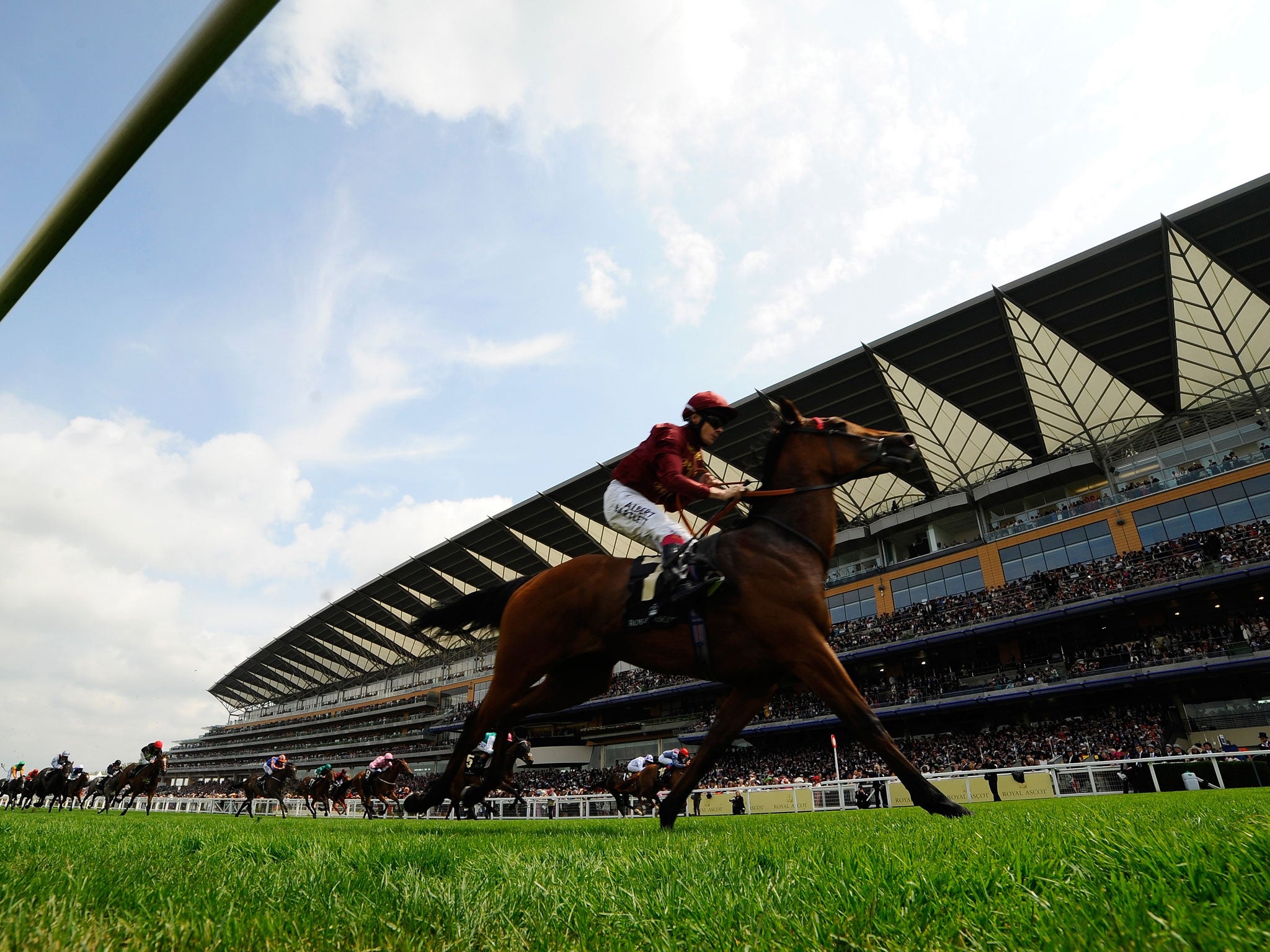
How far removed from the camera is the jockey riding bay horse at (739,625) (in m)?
4.53

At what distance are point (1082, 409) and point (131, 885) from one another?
38.9 metres

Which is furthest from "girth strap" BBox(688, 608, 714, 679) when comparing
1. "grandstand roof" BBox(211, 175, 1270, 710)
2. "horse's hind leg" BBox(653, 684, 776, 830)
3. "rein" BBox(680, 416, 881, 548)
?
"grandstand roof" BBox(211, 175, 1270, 710)

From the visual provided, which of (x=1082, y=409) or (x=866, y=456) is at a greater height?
(x=1082, y=409)

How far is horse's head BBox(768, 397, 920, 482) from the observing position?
5543mm

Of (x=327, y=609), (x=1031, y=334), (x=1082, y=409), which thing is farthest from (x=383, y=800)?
(x=327, y=609)

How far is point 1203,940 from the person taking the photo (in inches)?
41.1

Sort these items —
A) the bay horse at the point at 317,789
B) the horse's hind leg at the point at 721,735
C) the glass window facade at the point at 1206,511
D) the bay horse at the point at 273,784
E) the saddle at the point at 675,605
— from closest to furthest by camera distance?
the saddle at the point at 675,605 < the horse's hind leg at the point at 721,735 < the bay horse at the point at 273,784 < the bay horse at the point at 317,789 < the glass window facade at the point at 1206,511

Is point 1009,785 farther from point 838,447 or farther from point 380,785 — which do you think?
point 380,785

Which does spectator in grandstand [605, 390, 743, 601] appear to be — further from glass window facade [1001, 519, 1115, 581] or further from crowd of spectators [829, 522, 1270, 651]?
glass window facade [1001, 519, 1115, 581]

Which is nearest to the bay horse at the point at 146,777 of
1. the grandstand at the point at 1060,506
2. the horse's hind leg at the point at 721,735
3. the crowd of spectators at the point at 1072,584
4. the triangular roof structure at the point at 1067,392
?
the horse's hind leg at the point at 721,735

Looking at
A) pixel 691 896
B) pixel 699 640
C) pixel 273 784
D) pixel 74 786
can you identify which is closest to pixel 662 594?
pixel 699 640

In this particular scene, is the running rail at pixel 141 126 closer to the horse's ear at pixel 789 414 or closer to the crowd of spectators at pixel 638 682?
the horse's ear at pixel 789 414

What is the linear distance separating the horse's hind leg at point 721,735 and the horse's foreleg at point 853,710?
1.78ft

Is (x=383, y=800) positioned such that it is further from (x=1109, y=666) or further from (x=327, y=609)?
(x=327, y=609)
